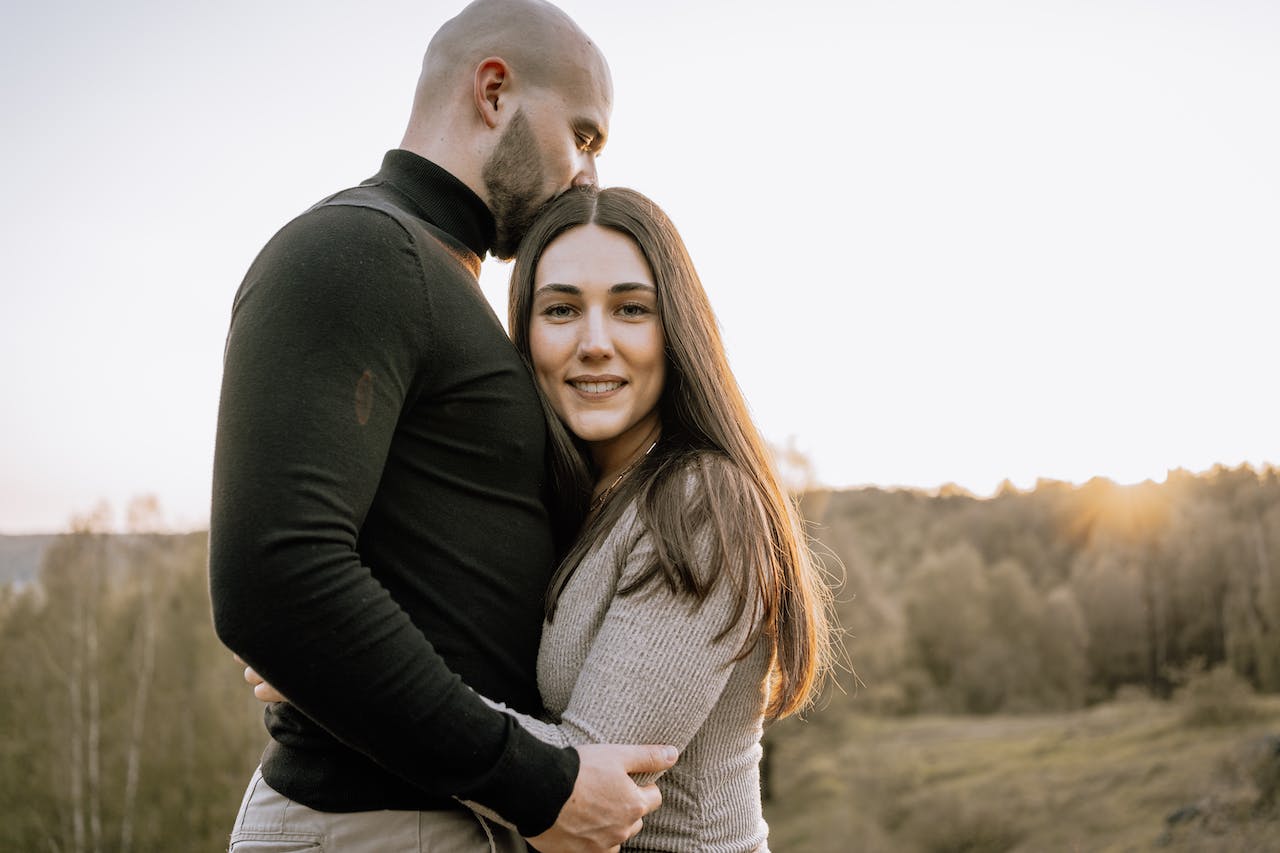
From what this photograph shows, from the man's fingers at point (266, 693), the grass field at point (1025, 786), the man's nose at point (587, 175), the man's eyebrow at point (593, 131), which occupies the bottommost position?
the grass field at point (1025, 786)

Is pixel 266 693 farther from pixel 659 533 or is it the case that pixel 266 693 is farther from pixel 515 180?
pixel 515 180

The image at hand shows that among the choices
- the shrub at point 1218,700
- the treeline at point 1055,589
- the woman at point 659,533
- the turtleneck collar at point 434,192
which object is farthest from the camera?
the treeline at point 1055,589

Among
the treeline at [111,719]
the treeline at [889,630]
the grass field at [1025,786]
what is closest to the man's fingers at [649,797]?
the treeline at [889,630]

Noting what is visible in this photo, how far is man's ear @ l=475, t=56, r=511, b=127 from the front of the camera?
2326mm

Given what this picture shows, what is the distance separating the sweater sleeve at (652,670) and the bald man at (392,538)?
0.06m

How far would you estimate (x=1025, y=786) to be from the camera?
34219 mm

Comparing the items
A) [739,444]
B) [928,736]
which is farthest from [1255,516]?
[739,444]

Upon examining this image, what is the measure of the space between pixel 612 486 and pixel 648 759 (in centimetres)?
68

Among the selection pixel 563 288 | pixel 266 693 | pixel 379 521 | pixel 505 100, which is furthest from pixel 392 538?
pixel 505 100

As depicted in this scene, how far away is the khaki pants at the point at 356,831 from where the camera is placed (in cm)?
178

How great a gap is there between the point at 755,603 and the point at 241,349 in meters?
1.04

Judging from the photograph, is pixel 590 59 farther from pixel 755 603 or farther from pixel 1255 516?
pixel 1255 516

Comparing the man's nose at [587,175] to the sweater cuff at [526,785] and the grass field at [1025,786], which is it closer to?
the sweater cuff at [526,785]

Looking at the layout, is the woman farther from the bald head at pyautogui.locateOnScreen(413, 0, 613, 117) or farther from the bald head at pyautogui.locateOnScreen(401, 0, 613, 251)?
the bald head at pyautogui.locateOnScreen(413, 0, 613, 117)
